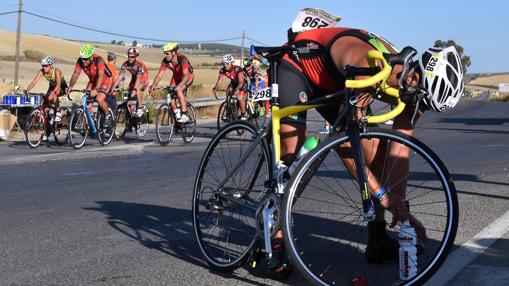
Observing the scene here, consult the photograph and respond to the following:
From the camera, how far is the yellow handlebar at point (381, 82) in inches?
149

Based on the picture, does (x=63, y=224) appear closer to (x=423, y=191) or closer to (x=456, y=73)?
(x=423, y=191)

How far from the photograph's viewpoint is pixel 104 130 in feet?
51.6

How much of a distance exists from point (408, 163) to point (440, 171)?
1.39ft

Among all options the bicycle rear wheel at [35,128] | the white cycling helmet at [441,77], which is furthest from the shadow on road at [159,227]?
the bicycle rear wheel at [35,128]

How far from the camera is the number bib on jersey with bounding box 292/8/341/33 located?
15.3ft

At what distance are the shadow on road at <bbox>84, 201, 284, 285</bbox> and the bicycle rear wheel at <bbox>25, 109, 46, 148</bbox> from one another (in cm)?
808

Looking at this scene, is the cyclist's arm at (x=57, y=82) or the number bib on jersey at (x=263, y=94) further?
the cyclist's arm at (x=57, y=82)

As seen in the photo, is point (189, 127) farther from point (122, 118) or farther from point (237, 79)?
point (237, 79)

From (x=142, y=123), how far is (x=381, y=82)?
14.0 m

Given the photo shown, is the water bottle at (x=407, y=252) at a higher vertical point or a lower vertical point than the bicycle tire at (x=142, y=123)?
higher

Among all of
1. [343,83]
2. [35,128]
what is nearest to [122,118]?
[35,128]

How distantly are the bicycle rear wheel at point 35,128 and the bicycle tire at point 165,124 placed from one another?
2.35 m

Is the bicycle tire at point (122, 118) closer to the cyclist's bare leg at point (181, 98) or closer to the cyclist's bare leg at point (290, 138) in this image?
the cyclist's bare leg at point (181, 98)

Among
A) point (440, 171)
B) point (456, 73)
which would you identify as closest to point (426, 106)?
point (456, 73)
